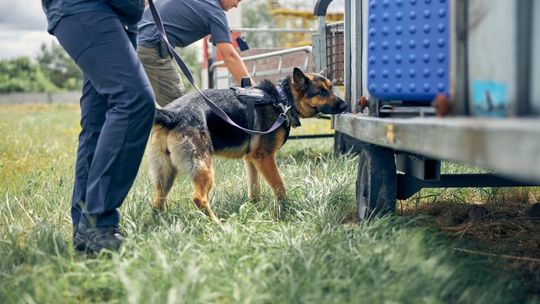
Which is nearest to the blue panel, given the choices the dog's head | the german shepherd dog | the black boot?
the black boot

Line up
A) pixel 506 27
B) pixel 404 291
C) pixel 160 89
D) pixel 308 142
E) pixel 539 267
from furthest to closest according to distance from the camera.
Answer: pixel 308 142 < pixel 160 89 < pixel 539 267 < pixel 404 291 < pixel 506 27

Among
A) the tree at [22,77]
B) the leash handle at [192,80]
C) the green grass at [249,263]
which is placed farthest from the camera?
the tree at [22,77]

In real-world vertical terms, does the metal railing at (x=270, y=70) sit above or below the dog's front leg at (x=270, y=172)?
A: above

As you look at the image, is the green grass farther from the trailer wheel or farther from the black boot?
the trailer wheel

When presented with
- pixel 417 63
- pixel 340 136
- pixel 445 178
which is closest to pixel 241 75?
pixel 340 136

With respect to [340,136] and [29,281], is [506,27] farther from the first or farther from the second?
[340,136]

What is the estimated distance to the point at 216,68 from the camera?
870 cm

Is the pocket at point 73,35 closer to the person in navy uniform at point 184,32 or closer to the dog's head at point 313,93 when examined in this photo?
the person in navy uniform at point 184,32

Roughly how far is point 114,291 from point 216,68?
6.26m

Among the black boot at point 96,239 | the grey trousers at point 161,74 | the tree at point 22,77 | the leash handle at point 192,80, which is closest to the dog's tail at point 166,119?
the leash handle at point 192,80

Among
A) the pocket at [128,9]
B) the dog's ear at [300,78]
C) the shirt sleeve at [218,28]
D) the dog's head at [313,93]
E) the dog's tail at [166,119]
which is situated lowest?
the dog's tail at [166,119]

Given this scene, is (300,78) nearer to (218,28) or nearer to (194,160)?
(218,28)

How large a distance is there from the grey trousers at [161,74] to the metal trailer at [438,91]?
1.45 m

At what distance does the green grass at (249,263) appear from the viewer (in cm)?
251
